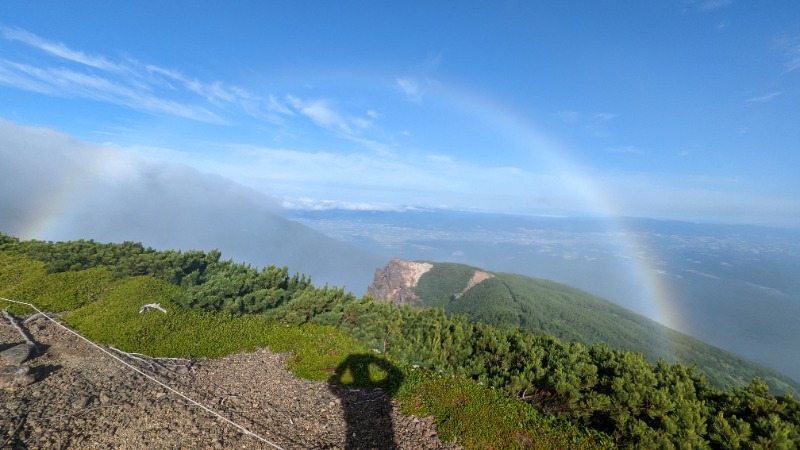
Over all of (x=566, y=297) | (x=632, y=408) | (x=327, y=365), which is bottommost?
(x=566, y=297)

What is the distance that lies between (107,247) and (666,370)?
33.6 metres

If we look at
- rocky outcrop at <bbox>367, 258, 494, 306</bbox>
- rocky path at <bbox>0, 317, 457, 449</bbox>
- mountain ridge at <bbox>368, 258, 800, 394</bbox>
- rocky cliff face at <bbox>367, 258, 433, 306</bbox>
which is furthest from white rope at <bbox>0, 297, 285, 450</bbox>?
rocky cliff face at <bbox>367, 258, 433, 306</bbox>

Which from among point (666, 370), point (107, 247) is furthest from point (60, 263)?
point (666, 370)

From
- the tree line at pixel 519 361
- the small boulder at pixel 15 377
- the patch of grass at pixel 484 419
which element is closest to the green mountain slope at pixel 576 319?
the tree line at pixel 519 361

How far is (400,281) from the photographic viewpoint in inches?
7234

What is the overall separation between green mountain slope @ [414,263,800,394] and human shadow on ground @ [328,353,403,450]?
8708 centimetres

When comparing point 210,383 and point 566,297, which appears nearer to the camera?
point 210,383

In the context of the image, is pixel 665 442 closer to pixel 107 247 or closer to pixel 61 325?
pixel 61 325

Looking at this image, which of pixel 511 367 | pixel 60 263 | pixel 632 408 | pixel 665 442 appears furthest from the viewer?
pixel 60 263

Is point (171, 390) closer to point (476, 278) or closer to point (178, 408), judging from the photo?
point (178, 408)

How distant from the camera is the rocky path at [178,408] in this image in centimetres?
918

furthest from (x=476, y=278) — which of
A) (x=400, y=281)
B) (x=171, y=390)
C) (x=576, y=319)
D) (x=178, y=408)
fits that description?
(x=178, y=408)

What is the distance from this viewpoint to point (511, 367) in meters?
14.4

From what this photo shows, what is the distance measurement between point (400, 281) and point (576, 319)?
84351mm
